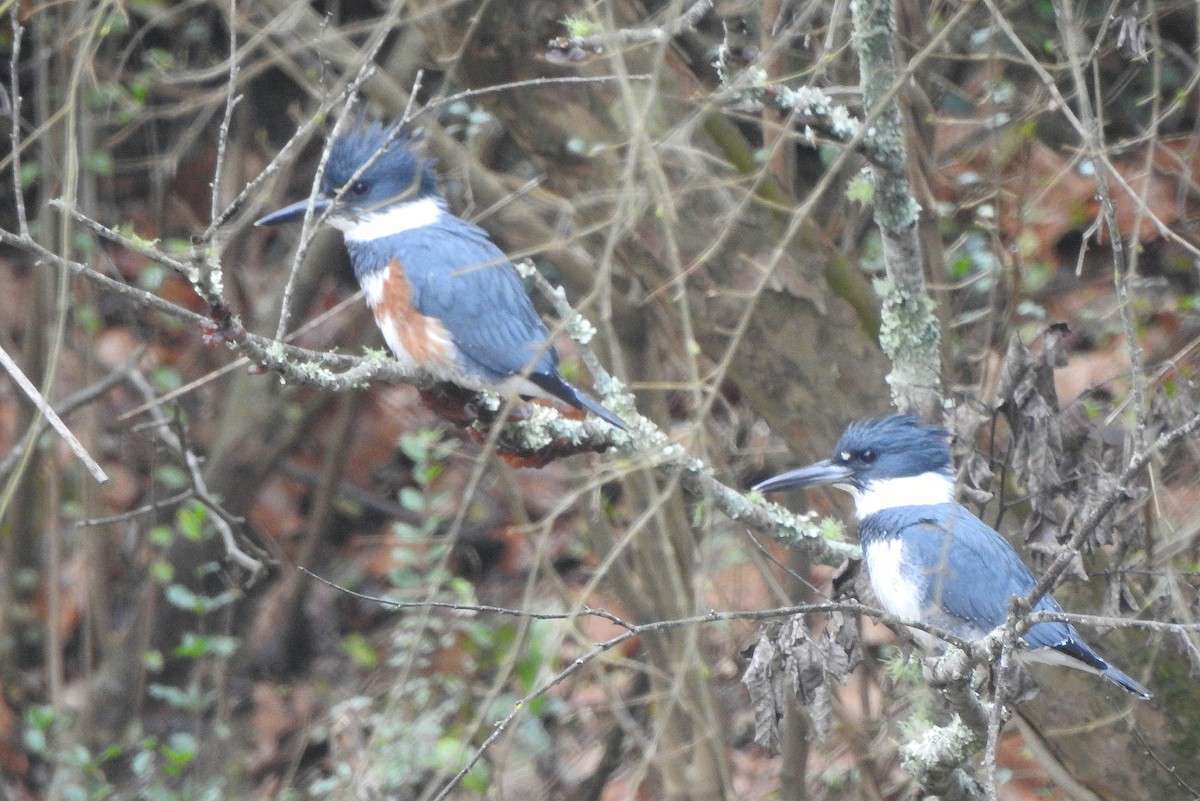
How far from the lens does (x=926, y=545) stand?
9.57 ft

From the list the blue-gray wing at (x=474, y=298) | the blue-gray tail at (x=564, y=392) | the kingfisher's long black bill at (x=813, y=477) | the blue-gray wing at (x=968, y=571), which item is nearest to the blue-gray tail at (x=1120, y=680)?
the blue-gray wing at (x=968, y=571)

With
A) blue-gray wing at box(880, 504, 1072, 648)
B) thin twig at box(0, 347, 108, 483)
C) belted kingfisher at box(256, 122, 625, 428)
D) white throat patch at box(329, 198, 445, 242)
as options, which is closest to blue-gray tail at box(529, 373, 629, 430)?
belted kingfisher at box(256, 122, 625, 428)

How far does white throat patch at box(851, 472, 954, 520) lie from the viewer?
3.19 meters

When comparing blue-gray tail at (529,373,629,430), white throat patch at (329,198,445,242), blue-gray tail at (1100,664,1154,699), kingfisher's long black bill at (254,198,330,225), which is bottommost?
blue-gray tail at (1100,664,1154,699)

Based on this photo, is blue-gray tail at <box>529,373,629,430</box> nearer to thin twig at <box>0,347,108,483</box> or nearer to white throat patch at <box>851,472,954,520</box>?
white throat patch at <box>851,472,954,520</box>

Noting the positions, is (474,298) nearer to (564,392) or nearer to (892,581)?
(564,392)

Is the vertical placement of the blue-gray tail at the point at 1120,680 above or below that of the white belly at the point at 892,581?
below

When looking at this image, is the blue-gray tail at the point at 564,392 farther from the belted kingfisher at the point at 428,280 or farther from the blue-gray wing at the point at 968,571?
the blue-gray wing at the point at 968,571

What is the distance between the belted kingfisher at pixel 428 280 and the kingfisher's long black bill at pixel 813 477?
452mm

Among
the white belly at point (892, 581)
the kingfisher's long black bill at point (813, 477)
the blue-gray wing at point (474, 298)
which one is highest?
the blue-gray wing at point (474, 298)

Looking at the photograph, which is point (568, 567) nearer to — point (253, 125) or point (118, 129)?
point (253, 125)

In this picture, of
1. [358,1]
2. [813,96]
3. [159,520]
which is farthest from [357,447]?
[813,96]

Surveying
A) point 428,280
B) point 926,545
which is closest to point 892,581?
point 926,545

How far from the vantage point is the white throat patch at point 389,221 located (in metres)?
3.59
